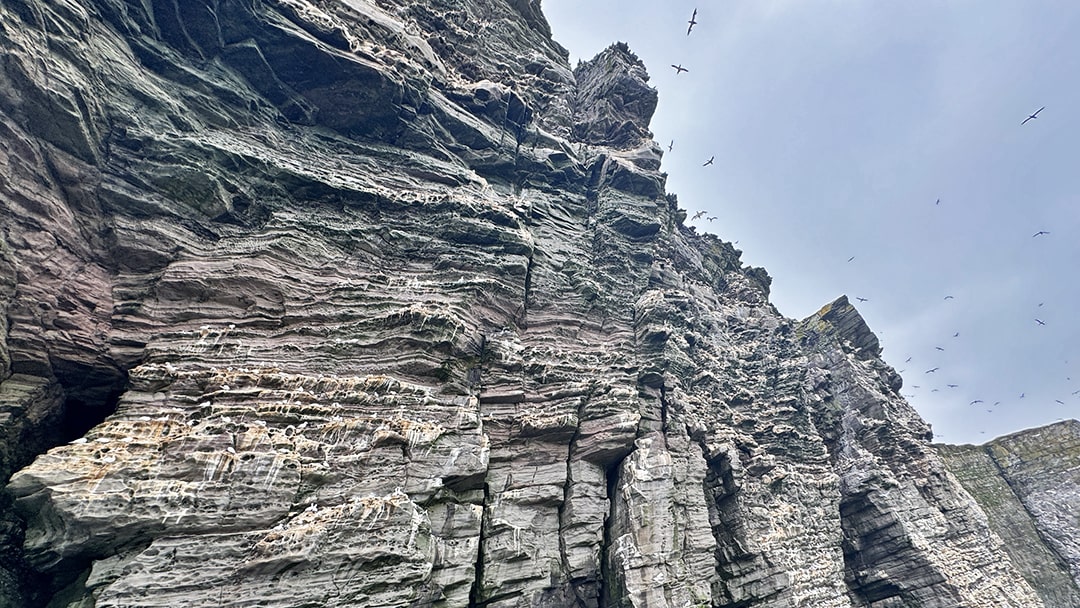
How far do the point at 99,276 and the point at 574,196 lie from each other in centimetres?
2728

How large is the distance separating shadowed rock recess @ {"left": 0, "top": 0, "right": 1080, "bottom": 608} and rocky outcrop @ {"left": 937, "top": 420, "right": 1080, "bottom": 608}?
209 centimetres

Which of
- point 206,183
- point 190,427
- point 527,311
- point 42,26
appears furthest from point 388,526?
point 42,26

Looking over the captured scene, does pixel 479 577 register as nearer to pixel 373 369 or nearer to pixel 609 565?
pixel 609 565

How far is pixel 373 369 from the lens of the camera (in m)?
17.1

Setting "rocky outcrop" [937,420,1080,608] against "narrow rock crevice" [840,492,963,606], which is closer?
"narrow rock crevice" [840,492,963,606]

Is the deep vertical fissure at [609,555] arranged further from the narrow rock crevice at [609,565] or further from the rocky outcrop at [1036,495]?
the rocky outcrop at [1036,495]

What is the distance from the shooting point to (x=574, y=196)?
3369cm

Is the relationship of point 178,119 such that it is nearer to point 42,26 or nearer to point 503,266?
point 42,26

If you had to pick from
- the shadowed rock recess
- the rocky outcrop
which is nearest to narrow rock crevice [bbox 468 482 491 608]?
the shadowed rock recess

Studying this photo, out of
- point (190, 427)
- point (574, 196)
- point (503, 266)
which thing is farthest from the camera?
point (574, 196)

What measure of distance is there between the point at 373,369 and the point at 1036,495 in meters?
59.3

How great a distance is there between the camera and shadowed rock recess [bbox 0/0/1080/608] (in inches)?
496

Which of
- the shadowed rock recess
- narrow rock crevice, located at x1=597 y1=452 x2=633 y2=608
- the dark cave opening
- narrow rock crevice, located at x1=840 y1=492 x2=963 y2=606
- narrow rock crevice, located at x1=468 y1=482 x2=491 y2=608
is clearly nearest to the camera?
the shadowed rock recess

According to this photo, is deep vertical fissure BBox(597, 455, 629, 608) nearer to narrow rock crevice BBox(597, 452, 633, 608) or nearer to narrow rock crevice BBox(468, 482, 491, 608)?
narrow rock crevice BBox(597, 452, 633, 608)
